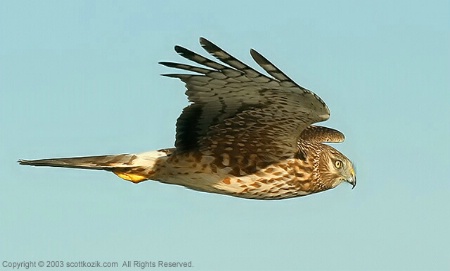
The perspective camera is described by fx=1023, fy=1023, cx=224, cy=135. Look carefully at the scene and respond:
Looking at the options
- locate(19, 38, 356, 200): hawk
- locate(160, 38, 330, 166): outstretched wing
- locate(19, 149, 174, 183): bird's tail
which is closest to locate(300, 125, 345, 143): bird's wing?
locate(19, 38, 356, 200): hawk

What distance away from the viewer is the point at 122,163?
10789 mm

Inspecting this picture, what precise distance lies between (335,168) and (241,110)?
1.67m

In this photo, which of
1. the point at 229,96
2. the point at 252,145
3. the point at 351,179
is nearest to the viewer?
the point at 229,96

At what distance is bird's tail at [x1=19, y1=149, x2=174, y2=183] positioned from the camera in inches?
420

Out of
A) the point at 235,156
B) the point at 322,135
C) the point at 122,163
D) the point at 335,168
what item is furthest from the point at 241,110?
the point at 322,135

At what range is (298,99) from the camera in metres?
9.73

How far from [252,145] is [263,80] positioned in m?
1.45

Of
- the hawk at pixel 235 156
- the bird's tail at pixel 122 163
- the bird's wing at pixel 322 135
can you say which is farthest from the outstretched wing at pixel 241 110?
the bird's wing at pixel 322 135

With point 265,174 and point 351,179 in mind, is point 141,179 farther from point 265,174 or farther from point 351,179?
point 351,179

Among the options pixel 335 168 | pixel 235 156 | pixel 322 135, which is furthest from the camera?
pixel 322 135

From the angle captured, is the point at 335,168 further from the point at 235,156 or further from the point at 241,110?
the point at 241,110

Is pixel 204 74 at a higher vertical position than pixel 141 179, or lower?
higher

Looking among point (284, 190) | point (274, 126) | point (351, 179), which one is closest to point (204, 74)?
point (274, 126)

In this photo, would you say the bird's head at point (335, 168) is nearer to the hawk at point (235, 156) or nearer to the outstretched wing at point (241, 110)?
the hawk at point (235, 156)
